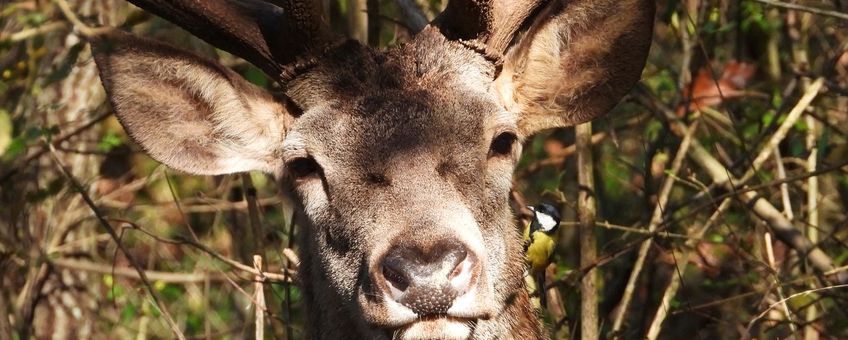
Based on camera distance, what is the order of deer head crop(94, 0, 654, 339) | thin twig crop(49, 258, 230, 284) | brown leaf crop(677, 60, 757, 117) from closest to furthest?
deer head crop(94, 0, 654, 339) → brown leaf crop(677, 60, 757, 117) → thin twig crop(49, 258, 230, 284)

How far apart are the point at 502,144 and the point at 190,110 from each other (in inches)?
65.5

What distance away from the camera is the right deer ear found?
704 centimetres

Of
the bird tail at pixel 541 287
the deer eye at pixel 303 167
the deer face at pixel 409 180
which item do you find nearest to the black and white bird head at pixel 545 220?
the bird tail at pixel 541 287

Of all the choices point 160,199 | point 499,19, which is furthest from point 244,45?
point 160,199

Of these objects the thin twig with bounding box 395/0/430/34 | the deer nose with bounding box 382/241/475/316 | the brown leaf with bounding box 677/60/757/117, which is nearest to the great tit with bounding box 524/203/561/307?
the deer nose with bounding box 382/241/475/316

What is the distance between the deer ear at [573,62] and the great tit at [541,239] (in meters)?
0.43

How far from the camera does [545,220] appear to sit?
7.21 m

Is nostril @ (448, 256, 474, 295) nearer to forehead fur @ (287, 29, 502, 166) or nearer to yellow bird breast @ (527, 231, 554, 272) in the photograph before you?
forehead fur @ (287, 29, 502, 166)

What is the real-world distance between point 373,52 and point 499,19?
0.63 m

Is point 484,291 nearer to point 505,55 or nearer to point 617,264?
point 505,55

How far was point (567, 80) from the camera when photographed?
23.8 feet

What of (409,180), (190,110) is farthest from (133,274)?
(409,180)

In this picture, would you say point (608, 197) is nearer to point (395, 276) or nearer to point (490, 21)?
point (490, 21)

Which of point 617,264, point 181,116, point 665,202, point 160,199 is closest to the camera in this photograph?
point 181,116
